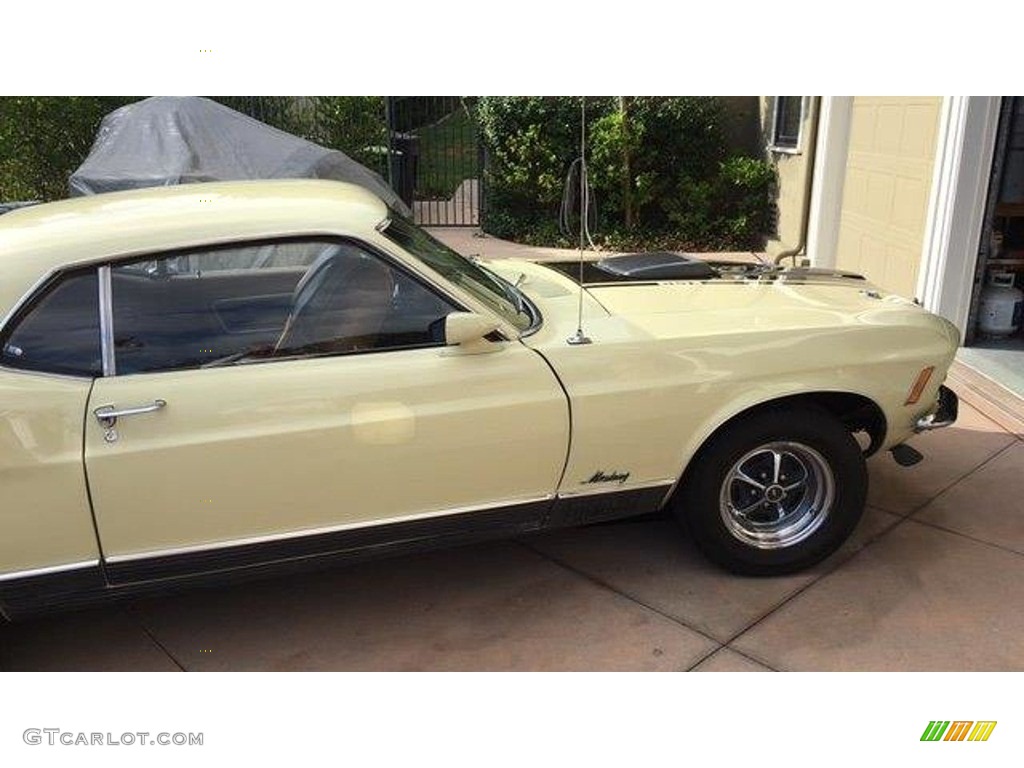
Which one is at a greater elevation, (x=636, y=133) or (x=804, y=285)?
(x=636, y=133)

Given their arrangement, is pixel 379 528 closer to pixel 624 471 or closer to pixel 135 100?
pixel 624 471

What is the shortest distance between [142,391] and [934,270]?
561 centimetres

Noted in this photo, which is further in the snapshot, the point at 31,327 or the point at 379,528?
the point at 379,528

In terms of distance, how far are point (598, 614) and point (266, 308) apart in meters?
1.69

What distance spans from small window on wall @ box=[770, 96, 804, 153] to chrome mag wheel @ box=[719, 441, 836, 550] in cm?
699

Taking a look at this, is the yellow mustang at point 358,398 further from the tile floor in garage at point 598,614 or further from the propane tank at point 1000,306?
the propane tank at point 1000,306

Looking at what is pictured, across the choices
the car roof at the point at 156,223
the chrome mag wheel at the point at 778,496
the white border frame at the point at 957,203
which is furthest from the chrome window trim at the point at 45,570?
the white border frame at the point at 957,203

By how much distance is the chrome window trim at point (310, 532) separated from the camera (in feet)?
8.82

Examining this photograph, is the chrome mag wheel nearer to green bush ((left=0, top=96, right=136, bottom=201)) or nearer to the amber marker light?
the amber marker light

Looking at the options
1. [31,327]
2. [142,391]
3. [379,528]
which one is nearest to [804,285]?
[379,528]
